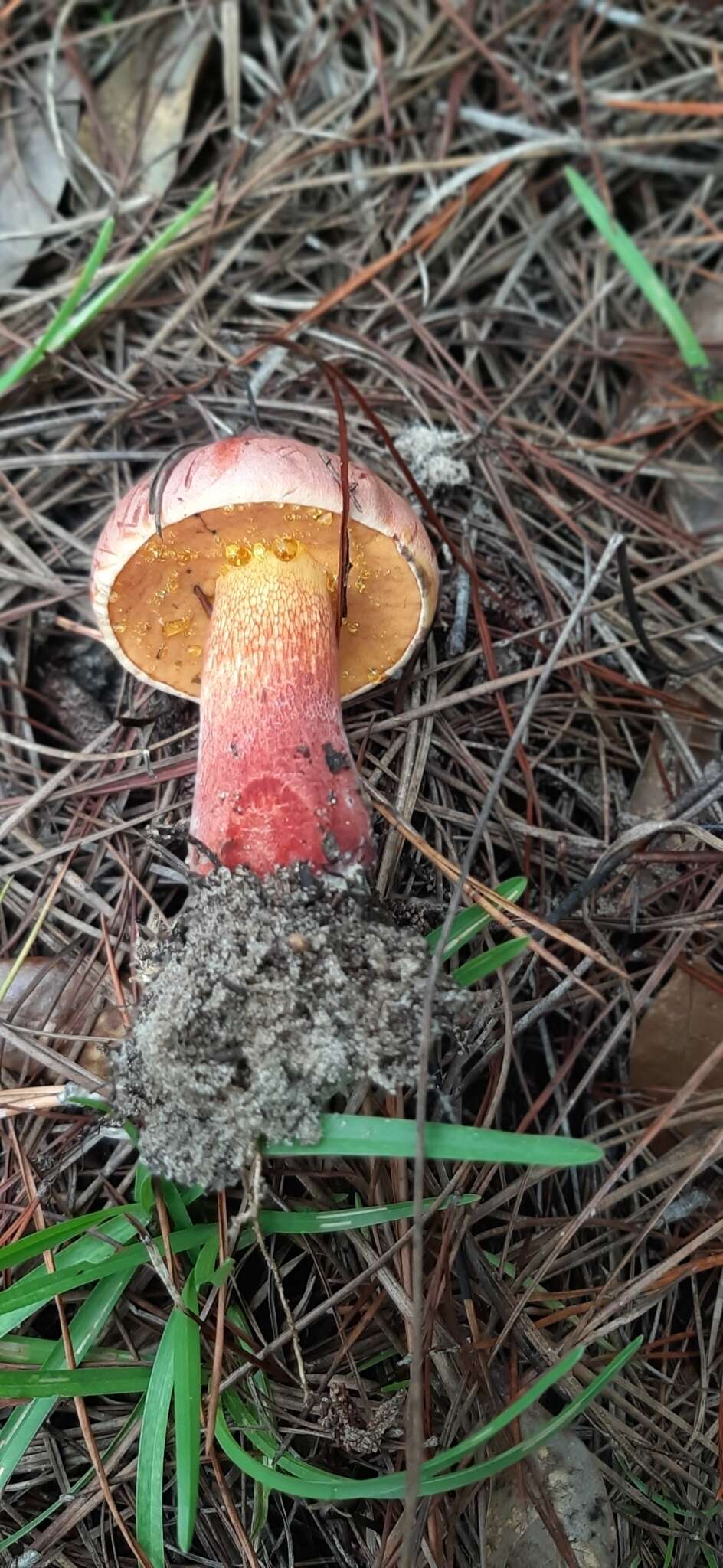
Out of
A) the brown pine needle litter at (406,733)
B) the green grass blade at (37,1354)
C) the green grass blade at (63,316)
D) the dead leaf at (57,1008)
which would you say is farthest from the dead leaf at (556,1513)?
the green grass blade at (63,316)

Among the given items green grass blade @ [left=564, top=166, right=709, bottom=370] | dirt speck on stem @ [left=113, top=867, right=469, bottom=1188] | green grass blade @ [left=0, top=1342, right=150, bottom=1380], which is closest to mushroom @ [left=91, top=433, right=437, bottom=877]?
dirt speck on stem @ [left=113, top=867, right=469, bottom=1188]

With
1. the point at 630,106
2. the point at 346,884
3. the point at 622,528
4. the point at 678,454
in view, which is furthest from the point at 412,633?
the point at 630,106

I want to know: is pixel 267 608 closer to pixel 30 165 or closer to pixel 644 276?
pixel 644 276

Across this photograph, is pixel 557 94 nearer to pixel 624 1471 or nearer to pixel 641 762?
pixel 641 762

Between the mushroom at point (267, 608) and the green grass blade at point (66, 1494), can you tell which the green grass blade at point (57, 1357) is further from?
the mushroom at point (267, 608)

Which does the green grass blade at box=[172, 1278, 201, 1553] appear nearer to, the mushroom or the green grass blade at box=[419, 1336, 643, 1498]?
the green grass blade at box=[419, 1336, 643, 1498]
